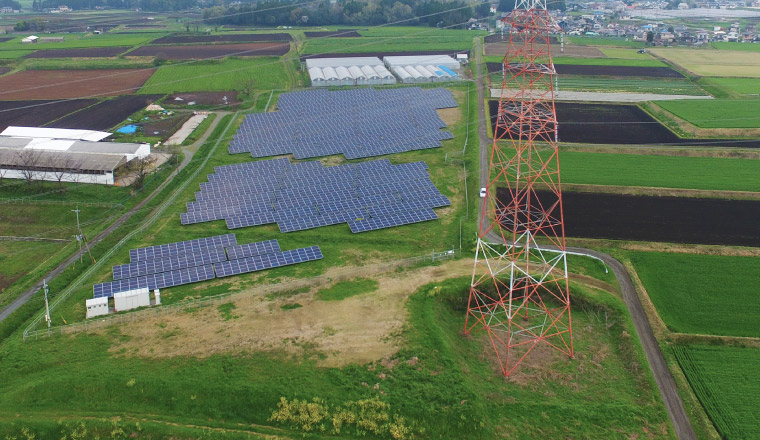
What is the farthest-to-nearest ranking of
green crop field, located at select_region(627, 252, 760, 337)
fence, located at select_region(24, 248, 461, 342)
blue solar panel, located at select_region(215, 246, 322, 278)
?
blue solar panel, located at select_region(215, 246, 322, 278) < green crop field, located at select_region(627, 252, 760, 337) < fence, located at select_region(24, 248, 461, 342)

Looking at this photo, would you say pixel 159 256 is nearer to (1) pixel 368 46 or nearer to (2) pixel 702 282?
(2) pixel 702 282

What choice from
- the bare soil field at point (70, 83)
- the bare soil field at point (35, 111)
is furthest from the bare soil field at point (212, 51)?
the bare soil field at point (35, 111)

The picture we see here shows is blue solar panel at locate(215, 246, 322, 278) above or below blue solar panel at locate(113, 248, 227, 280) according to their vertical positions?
below

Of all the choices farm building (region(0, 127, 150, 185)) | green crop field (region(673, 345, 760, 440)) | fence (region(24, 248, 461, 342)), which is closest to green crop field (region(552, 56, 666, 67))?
fence (region(24, 248, 461, 342))

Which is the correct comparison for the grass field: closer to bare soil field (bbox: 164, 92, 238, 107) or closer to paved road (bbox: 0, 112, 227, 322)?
bare soil field (bbox: 164, 92, 238, 107)

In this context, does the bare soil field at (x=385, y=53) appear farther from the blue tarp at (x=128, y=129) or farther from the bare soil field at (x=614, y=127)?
the blue tarp at (x=128, y=129)

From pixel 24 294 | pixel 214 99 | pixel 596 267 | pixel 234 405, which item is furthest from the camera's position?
pixel 214 99

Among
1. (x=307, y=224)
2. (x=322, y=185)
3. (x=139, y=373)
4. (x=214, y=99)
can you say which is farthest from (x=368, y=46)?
(x=139, y=373)
